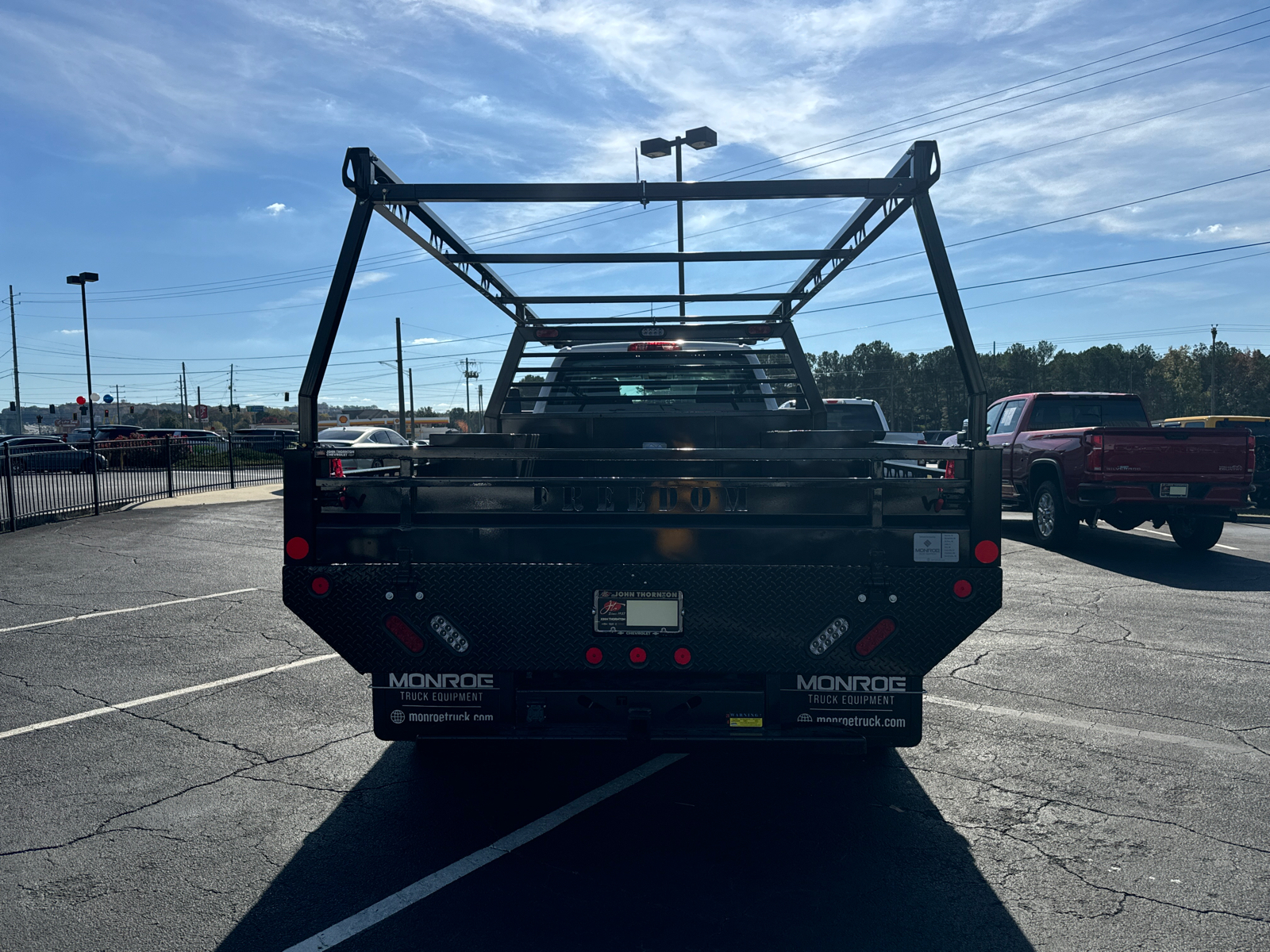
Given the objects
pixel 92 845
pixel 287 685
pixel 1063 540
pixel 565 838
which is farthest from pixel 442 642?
pixel 1063 540

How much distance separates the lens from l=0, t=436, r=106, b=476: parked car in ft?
48.3

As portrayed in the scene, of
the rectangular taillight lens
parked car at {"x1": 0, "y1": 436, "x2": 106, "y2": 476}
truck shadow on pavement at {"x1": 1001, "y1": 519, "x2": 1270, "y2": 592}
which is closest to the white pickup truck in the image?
truck shadow on pavement at {"x1": 1001, "y1": 519, "x2": 1270, "y2": 592}

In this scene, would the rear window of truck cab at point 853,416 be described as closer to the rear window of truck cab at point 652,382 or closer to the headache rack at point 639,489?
the rear window of truck cab at point 652,382

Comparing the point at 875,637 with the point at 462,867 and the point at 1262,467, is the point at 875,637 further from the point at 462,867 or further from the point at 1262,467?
the point at 1262,467

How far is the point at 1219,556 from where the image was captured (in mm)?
11508

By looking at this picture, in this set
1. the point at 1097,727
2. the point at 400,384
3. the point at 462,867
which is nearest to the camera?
the point at 462,867

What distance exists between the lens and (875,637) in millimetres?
3572

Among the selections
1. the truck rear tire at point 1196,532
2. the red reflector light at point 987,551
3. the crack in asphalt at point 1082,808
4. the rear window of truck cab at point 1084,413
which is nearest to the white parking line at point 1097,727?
the crack in asphalt at point 1082,808

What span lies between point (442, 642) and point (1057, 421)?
12046 millimetres

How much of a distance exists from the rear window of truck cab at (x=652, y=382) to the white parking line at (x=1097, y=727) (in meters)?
2.46

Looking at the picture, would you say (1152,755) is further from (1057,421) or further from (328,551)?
(1057,421)

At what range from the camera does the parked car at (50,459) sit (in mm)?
14711

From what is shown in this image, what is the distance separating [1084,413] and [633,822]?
12.0 meters

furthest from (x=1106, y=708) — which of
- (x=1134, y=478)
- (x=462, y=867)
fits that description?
(x=1134, y=478)
